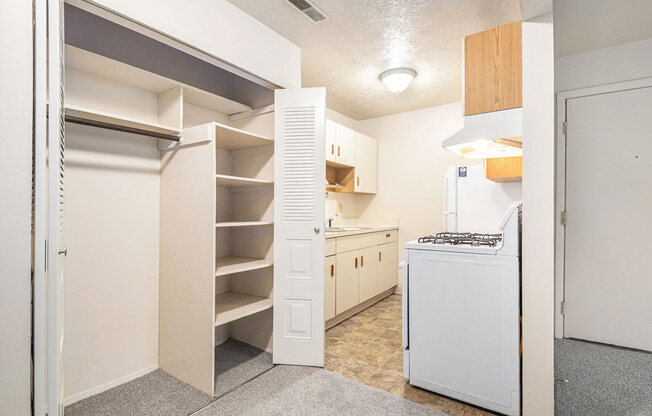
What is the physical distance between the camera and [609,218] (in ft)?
9.02

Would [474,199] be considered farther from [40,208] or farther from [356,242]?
[40,208]

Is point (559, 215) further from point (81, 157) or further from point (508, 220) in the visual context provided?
point (81, 157)

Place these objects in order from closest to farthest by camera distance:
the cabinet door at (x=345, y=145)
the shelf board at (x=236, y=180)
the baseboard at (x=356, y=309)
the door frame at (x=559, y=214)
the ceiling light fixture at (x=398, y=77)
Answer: the shelf board at (x=236, y=180)
the door frame at (x=559, y=214)
the ceiling light fixture at (x=398, y=77)
the baseboard at (x=356, y=309)
the cabinet door at (x=345, y=145)

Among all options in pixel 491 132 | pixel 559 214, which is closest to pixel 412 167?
pixel 559 214

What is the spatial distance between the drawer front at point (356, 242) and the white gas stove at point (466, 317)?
3.69ft

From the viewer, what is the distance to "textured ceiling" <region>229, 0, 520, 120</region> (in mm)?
2131

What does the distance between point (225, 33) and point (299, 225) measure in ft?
4.54

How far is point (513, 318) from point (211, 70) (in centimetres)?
270

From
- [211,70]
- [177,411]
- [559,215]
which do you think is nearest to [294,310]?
[177,411]

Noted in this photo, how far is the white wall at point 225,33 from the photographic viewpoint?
167 centimetres

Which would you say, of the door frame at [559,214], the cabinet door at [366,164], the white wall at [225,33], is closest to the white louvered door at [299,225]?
the white wall at [225,33]

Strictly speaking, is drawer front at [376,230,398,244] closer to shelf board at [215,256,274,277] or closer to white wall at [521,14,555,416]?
shelf board at [215,256,274,277]

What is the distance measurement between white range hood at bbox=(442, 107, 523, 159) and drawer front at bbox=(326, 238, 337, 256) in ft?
4.49

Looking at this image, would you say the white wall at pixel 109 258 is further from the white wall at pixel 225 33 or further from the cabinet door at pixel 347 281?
the cabinet door at pixel 347 281
